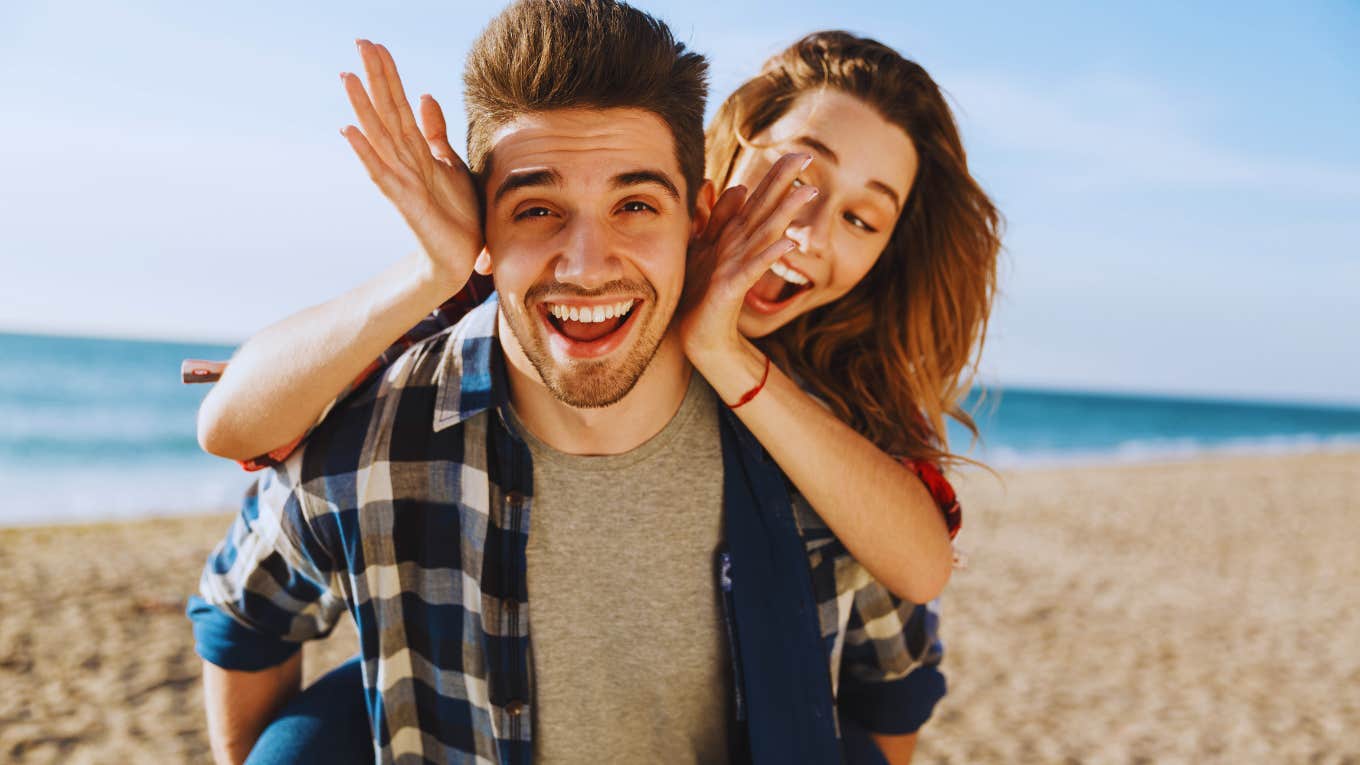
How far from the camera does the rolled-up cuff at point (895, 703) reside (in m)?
2.65

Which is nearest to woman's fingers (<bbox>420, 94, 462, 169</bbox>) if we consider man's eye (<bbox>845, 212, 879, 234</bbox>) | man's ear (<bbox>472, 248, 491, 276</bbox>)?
man's ear (<bbox>472, 248, 491, 276</bbox>)

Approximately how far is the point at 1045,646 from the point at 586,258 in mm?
6795

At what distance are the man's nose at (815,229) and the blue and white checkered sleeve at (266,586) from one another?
1581 millimetres

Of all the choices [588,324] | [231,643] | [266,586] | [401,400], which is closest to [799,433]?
[588,324]

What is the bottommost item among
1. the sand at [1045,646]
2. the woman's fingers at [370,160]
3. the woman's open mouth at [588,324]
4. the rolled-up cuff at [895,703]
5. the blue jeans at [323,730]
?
the sand at [1045,646]

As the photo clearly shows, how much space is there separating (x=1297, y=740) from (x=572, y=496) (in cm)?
590

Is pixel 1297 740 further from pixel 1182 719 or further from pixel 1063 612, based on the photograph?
pixel 1063 612

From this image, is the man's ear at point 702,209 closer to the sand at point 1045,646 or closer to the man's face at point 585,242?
the man's face at point 585,242

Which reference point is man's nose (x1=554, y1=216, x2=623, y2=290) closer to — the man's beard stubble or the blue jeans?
the man's beard stubble

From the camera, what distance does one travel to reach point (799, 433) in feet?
7.83

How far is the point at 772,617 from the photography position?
2.38 meters

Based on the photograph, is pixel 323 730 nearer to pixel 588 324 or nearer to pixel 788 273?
pixel 588 324

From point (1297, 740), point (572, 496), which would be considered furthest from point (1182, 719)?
point (572, 496)


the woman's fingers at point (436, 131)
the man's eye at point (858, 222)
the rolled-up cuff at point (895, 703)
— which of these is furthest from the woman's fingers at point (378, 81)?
the rolled-up cuff at point (895, 703)
